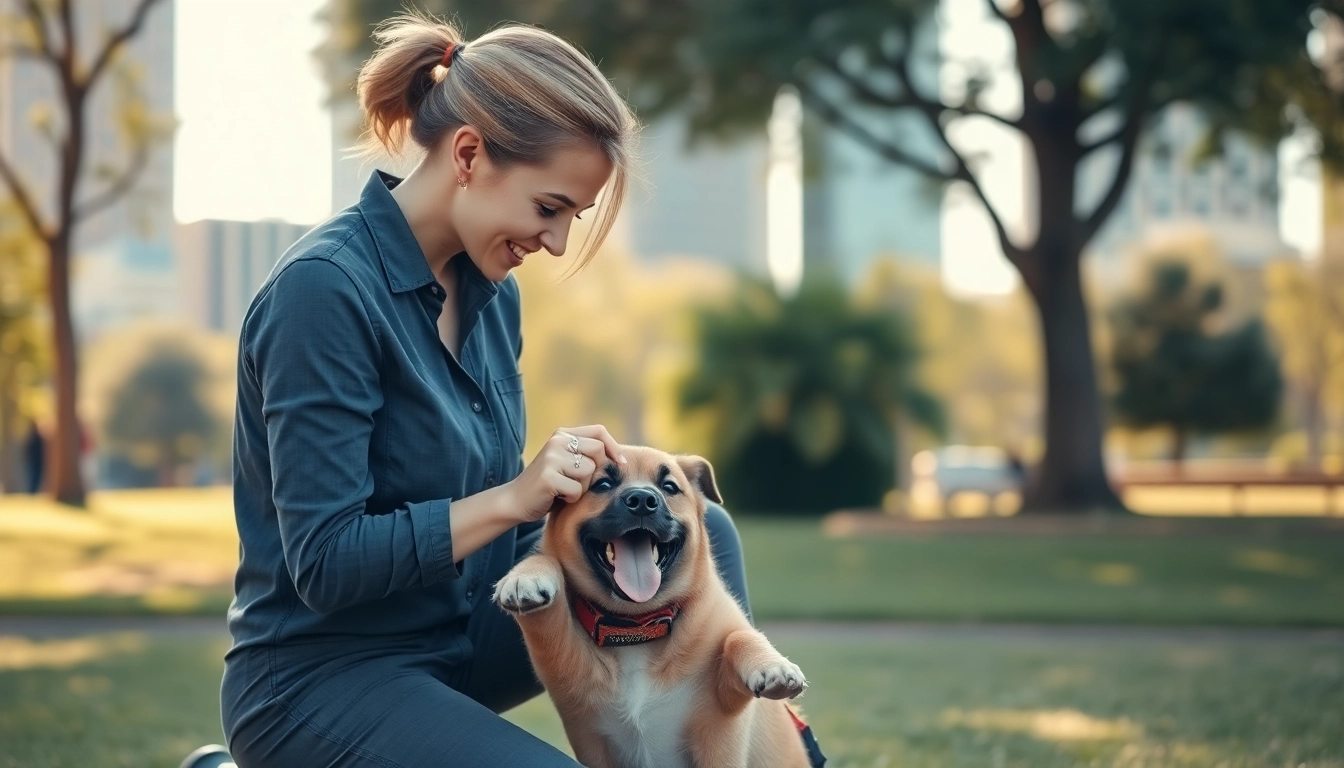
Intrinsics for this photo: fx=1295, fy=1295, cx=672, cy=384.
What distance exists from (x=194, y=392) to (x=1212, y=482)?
1368 inches

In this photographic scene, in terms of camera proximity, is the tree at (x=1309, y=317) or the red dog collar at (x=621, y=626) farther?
the tree at (x=1309, y=317)

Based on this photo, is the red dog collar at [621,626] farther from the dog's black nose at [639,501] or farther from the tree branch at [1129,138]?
the tree branch at [1129,138]

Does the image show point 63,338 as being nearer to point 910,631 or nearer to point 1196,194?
point 910,631

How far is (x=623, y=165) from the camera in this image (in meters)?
2.92

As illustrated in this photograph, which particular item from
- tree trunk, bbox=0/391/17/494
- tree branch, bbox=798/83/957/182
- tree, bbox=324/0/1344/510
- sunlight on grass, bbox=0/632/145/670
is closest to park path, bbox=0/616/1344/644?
sunlight on grass, bbox=0/632/145/670

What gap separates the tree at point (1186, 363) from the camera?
108 ft

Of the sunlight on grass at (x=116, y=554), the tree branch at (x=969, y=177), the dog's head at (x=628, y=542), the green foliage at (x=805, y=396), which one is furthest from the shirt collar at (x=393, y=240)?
the green foliage at (x=805, y=396)

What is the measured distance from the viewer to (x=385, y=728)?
265cm

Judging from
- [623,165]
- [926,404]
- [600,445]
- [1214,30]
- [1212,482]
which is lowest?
[1212,482]

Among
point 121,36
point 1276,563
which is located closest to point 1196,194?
point 1276,563

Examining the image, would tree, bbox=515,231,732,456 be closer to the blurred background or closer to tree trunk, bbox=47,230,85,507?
the blurred background

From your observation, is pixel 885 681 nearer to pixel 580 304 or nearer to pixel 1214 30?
pixel 1214 30

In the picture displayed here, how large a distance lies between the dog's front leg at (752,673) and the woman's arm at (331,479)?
2.06 feet

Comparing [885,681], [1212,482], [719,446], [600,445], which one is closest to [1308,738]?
[885,681]
